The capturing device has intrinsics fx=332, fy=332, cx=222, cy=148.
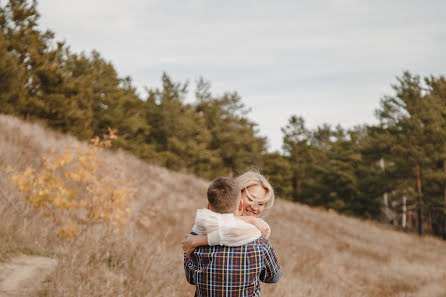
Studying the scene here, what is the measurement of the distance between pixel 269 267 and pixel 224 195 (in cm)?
57

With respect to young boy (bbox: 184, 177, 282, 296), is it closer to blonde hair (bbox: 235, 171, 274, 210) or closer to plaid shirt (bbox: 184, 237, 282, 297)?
plaid shirt (bbox: 184, 237, 282, 297)

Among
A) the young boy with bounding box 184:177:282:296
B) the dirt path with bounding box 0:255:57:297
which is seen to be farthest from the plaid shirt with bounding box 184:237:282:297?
the dirt path with bounding box 0:255:57:297

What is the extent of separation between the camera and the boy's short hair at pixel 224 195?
5.96ft

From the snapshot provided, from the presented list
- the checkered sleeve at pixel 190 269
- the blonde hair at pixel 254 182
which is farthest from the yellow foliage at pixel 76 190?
the blonde hair at pixel 254 182

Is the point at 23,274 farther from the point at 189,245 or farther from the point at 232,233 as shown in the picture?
the point at 232,233

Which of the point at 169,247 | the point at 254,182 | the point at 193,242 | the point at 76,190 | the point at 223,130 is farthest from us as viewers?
the point at 223,130

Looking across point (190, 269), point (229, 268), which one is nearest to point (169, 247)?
point (190, 269)

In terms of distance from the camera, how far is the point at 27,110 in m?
17.1

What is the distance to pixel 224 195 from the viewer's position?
5.97 ft

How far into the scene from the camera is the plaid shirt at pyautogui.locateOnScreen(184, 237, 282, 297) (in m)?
1.85

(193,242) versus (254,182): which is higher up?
(254,182)

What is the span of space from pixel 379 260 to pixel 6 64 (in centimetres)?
1722

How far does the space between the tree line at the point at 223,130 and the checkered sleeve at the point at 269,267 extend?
3404 mm

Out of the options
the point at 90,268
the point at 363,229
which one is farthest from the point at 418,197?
the point at 90,268
